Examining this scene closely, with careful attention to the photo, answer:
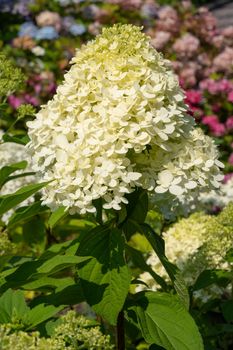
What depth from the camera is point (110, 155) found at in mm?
2156

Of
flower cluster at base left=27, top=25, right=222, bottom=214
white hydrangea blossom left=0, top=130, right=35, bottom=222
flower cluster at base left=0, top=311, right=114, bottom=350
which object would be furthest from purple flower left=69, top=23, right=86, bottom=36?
flower cluster at base left=0, top=311, right=114, bottom=350

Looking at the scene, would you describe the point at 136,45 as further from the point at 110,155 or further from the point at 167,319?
the point at 167,319

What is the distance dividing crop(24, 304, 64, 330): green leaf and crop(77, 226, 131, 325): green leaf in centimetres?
15

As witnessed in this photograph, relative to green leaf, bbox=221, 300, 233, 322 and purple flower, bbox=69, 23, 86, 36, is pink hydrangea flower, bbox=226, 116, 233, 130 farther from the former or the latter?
green leaf, bbox=221, 300, 233, 322

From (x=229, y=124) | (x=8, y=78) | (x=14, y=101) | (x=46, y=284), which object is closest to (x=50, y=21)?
(x=14, y=101)

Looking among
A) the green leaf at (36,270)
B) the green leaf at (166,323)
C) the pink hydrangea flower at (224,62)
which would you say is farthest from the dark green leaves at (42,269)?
the pink hydrangea flower at (224,62)

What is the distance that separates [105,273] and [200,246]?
1024 mm

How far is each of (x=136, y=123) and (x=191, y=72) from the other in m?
5.18

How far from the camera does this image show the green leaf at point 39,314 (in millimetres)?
2307

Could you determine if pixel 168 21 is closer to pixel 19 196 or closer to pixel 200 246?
pixel 200 246

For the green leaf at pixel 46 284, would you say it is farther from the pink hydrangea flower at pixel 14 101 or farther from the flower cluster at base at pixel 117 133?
the pink hydrangea flower at pixel 14 101

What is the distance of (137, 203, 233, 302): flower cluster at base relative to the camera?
9.25 ft

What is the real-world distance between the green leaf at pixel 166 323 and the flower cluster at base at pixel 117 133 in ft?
1.06

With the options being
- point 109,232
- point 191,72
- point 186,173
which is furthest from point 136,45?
point 191,72
